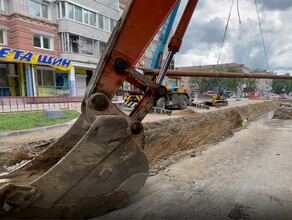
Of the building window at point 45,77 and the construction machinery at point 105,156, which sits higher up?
the building window at point 45,77

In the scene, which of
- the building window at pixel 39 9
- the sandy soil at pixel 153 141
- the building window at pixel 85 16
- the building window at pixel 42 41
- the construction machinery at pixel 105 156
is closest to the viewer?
the construction machinery at pixel 105 156

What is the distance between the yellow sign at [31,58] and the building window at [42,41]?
2298mm

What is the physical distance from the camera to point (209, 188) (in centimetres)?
296

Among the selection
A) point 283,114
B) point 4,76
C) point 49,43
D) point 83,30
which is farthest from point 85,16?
point 283,114

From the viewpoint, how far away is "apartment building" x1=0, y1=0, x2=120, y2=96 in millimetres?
15531

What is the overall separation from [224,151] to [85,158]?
426 centimetres

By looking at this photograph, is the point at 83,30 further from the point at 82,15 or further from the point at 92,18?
the point at 92,18

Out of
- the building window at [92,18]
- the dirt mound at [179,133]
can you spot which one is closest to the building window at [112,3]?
the building window at [92,18]

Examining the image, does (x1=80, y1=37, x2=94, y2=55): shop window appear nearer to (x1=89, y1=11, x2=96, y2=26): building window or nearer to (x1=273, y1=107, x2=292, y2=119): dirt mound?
(x1=89, y1=11, x2=96, y2=26): building window

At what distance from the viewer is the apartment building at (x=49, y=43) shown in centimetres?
1553

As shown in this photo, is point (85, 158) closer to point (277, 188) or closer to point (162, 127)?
point (277, 188)

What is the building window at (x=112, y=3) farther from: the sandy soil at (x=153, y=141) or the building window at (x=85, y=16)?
the sandy soil at (x=153, y=141)

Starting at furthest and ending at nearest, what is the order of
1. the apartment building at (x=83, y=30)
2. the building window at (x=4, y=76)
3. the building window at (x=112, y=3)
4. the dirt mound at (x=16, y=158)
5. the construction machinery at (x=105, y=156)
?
the building window at (x=112, y=3) < the apartment building at (x=83, y=30) < the building window at (x=4, y=76) < the dirt mound at (x=16, y=158) < the construction machinery at (x=105, y=156)

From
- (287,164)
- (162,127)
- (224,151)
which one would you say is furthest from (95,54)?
(287,164)
